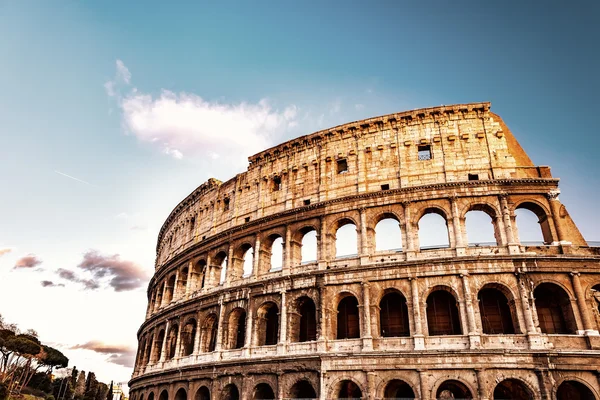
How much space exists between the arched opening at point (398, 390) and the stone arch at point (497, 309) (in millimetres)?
3795

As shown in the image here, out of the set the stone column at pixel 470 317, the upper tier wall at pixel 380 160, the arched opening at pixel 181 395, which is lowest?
the arched opening at pixel 181 395

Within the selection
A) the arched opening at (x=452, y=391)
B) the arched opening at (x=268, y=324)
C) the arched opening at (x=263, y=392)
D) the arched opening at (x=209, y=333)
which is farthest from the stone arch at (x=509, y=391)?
the arched opening at (x=209, y=333)

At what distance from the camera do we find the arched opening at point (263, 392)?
1886 cm

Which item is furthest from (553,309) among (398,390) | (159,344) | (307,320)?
(159,344)

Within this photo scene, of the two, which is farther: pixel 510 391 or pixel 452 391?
pixel 452 391

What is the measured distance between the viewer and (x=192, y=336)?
958 inches

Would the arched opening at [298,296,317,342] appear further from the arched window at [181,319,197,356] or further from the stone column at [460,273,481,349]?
the arched window at [181,319,197,356]

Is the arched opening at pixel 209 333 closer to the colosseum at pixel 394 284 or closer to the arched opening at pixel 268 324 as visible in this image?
the colosseum at pixel 394 284

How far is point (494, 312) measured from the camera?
17.0 m

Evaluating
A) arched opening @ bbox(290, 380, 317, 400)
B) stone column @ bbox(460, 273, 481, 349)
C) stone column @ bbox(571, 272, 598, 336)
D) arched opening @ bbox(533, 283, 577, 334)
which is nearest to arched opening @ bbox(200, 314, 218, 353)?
arched opening @ bbox(290, 380, 317, 400)

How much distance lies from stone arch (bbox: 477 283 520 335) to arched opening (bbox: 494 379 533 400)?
1.82 meters

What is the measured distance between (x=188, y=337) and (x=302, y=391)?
887 centimetres

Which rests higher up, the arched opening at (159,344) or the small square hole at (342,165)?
the small square hole at (342,165)

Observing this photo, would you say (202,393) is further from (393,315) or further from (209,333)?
(393,315)
